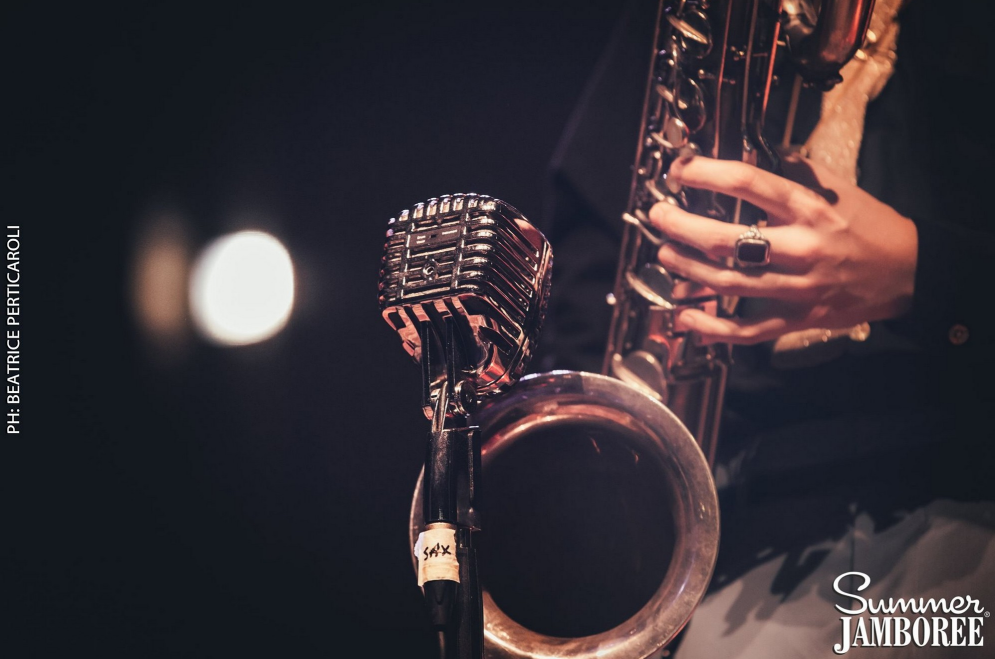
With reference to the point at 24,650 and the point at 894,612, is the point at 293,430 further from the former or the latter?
the point at 894,612

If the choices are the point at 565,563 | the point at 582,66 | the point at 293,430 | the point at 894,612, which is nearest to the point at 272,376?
the point at 293,430

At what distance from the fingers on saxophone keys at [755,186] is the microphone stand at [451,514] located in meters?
0.65

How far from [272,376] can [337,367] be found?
0.53 feet

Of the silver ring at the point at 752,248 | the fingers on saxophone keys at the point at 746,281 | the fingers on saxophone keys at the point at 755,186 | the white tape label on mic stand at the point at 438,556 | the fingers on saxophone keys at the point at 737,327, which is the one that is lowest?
the white tape label on mic stand at the point at 438,556

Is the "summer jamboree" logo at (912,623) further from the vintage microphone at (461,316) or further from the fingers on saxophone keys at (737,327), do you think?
the vintage microphone at (461,316)

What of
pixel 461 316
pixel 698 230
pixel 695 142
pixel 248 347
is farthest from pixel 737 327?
pixel 248 347

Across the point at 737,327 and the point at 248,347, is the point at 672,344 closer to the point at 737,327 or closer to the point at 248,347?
the point at 737,327

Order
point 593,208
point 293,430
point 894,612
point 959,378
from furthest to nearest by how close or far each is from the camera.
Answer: point 593,208
point 293,430
point 959,378
point 894,612

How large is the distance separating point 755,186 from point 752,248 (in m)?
0.11

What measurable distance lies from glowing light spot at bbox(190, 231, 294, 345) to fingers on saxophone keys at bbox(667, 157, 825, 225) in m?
1.04

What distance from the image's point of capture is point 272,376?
5.83 ft

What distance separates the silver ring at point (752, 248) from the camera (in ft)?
4.20

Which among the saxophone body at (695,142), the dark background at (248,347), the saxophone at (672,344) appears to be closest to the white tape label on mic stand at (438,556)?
the saxophone at (672,344)

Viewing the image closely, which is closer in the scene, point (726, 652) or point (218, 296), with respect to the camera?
point (726, 652)
